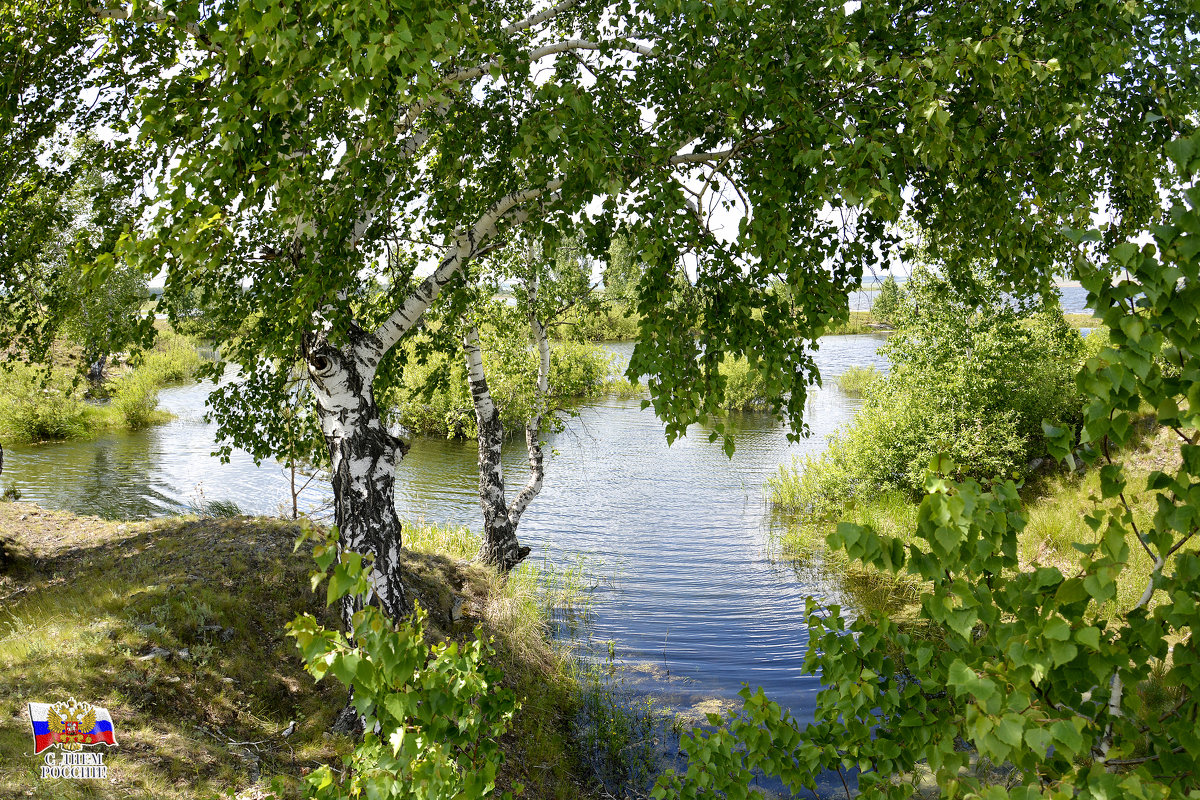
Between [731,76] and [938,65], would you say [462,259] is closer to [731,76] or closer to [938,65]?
[731,76]

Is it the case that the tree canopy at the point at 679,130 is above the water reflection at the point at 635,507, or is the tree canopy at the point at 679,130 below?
above

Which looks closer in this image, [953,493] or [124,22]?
[953,493]

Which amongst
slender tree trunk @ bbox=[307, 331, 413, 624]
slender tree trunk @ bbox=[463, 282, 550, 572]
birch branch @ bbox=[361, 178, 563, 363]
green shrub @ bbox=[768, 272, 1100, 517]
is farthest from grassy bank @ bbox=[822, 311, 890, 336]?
slender tree trunk @ bbox=[463, 282, 550, 572]

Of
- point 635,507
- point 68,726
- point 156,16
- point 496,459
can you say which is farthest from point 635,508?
point 156,16

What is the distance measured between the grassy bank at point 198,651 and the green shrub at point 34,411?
1389 centimetres

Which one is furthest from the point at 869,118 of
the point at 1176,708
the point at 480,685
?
the point at 480,685

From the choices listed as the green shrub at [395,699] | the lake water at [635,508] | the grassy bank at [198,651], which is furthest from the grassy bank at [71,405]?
the green shrub at [395,699]

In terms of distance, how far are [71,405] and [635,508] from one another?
18553 millimetres

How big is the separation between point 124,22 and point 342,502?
13.3 feet

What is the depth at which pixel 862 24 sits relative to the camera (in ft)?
12.2

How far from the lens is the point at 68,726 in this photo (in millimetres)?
4695

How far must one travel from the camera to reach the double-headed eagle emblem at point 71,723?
463 centimetres

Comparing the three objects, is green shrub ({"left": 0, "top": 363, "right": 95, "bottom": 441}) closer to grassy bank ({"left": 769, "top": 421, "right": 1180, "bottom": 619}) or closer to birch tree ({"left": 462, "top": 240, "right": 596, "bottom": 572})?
birch tree ({"left": 462, "top": 240, "right": 596, "bottom": 572})

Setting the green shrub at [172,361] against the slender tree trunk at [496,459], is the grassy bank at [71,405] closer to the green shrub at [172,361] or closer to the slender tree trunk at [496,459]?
the green shrub at [172,361]
